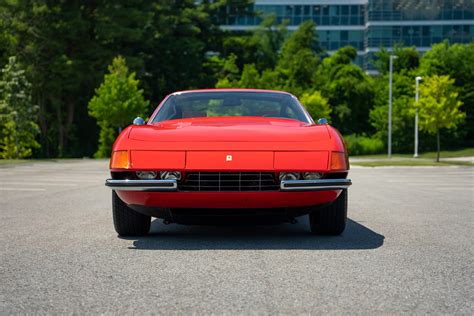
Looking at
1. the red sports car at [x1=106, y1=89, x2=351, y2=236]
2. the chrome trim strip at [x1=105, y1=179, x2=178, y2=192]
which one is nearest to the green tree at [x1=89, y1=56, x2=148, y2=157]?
the red sports car at [x1=106, y1=89, x2=351, y2=236]

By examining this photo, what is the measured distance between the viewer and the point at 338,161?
5.84 meters

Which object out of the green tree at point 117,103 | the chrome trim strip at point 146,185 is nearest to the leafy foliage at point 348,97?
the green tree at point 117,103

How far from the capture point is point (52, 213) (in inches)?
353

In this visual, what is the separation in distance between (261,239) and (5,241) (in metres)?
2.28

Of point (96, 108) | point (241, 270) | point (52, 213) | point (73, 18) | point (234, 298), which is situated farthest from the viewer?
point (73, 18)

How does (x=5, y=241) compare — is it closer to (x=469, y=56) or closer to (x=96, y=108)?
(x=96, y=108)

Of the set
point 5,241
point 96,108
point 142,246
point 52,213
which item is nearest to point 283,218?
point 142,246

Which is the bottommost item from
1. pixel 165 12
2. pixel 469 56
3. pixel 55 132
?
pixel 55 132

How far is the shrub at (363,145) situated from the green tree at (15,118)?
2203 centimetres

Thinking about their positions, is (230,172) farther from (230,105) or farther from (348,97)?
(348,97)

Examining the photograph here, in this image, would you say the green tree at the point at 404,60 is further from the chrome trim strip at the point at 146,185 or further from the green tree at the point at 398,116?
the chrome trim strip at the point at 146,185

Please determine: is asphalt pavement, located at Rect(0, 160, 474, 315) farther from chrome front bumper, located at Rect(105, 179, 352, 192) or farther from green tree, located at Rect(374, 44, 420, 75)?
green tree, located at Rect(374, 44, 420, 75)

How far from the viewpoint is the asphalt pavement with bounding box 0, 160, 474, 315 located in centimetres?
381

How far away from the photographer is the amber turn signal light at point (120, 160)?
5805mm
